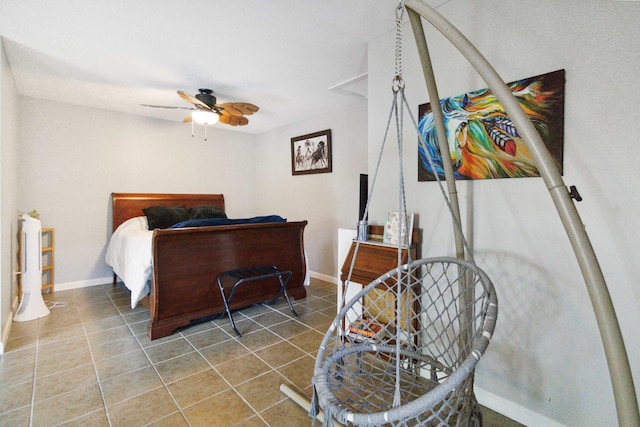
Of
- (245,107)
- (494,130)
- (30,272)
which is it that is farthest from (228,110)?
(494,130)

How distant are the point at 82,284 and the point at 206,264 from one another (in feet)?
7.76

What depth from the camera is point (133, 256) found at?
106 inches

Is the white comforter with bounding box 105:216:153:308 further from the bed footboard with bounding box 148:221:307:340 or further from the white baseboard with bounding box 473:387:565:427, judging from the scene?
the white baseboard with bounding box 473:387:565:427

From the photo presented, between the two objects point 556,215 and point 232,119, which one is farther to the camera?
point 232,119

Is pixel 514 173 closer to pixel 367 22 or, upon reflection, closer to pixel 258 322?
pixel 367 22

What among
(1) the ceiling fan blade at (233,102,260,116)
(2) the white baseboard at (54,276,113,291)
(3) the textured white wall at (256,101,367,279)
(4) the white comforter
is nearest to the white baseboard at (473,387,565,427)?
(3) the textured white wall at (256,101,367,279)

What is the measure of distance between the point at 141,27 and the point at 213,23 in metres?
0.51

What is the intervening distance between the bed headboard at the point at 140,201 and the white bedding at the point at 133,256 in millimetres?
147

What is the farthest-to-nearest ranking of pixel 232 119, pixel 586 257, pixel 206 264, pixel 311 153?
pixel 311 153, pixel 232 119, pixel 206 264, pixel 586 257

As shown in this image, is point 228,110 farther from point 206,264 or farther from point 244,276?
point 244,276

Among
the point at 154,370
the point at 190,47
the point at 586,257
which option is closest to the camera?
the point at 586,257

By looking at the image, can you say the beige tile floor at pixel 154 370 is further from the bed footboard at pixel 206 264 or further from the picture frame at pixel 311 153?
the picture frame at pixel 311 153

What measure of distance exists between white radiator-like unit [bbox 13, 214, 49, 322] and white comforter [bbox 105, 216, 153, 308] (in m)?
0.67

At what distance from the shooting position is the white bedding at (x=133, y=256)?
2443 millimetres
